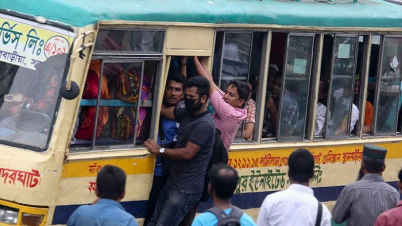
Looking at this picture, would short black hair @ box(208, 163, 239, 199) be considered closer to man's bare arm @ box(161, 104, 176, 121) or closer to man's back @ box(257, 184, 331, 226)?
man's back @ box(257, 184, 331, 226)

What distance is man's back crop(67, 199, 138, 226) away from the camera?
577 cm

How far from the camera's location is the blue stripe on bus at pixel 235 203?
7801 mm

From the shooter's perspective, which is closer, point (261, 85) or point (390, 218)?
point (390, 218)

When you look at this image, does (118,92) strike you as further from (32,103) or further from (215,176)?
(215,176)

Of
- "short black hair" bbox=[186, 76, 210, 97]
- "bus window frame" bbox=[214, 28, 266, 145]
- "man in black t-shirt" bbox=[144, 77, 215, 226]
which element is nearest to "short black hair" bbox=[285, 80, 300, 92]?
"bus window frame" bbox=[214, 28, 266, 145]

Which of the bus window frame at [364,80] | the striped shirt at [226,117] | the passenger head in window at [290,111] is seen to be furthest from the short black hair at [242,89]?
the bus window frame at [364,80]

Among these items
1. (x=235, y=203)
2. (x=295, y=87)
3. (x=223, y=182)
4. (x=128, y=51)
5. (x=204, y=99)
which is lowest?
(x=235, y=203)

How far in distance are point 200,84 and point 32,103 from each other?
1342 millimetres

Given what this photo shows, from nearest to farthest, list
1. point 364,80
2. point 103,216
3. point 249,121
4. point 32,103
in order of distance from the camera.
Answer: point 103,216 < point 32,103 < point 249,121 < point 364,80

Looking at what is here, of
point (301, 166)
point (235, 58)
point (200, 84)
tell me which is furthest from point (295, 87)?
point (301, 166)

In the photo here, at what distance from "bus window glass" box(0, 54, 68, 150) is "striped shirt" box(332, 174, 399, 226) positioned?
2.24m

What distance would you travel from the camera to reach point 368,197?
7.16 meters

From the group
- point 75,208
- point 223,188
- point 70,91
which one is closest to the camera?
→ point 223,188

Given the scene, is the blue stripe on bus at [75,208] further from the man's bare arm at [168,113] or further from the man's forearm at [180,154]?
the man's bare arm at [168,113]
